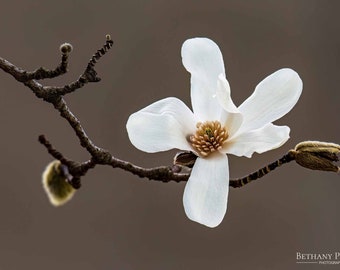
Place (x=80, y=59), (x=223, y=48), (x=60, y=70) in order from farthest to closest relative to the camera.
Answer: (x=223, y=48) < (x=80, y=59) < (x=60, y=70)

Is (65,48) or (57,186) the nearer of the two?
(65,48)

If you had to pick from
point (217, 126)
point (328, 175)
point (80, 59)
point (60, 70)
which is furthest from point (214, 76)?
point (328, 175)

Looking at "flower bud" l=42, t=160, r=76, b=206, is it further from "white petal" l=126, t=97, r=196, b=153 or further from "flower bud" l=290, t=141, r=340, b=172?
"flower bud" l=290, t=141, r=340, b=172

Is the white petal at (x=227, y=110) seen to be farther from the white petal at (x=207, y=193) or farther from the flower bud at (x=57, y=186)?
the flower bud at (x=57, y=186)

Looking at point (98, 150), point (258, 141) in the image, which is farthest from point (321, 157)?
point (98, 150)

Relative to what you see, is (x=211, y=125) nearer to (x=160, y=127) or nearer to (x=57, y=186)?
(x=160, y=127)

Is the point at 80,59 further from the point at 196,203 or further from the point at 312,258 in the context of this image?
the point at 196,203

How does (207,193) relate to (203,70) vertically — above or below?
below
